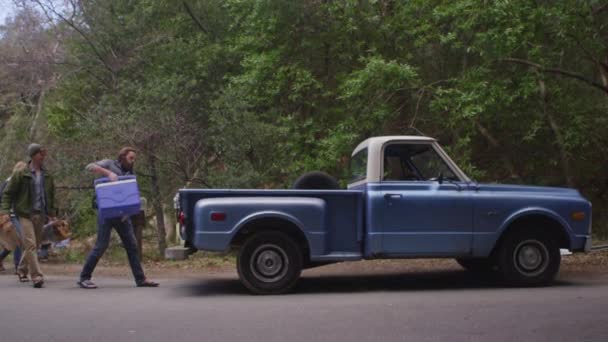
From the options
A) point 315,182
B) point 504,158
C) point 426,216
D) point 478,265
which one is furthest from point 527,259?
point 504,158

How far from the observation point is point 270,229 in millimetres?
8836

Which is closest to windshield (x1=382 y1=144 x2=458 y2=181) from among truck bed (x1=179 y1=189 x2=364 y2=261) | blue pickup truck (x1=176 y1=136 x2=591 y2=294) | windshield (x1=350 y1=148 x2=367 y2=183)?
blue pickup truck (x1=176 y1=136 x2=591 y2=294)

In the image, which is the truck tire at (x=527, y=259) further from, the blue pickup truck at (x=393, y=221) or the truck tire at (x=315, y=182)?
the truck tire at (x=315, y=182)

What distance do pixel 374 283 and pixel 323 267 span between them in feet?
6.16

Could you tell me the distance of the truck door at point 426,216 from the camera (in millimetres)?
8891

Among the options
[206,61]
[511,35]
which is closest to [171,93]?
[206,61]

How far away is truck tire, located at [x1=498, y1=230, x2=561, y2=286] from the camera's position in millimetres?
9211

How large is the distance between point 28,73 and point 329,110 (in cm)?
870

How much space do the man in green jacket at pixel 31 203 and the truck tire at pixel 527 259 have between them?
610cm

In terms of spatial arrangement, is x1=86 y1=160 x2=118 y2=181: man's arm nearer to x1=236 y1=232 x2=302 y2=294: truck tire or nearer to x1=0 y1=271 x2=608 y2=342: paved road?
x1=0 y1=271 x2=608 y2=342: paved road

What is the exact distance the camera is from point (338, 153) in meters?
13.5

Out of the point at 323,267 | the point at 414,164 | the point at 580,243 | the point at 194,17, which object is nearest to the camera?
the point at 580,243

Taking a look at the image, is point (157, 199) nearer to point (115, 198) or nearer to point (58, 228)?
point (58, 228)

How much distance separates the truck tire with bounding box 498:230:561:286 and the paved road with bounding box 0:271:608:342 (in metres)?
0.22
